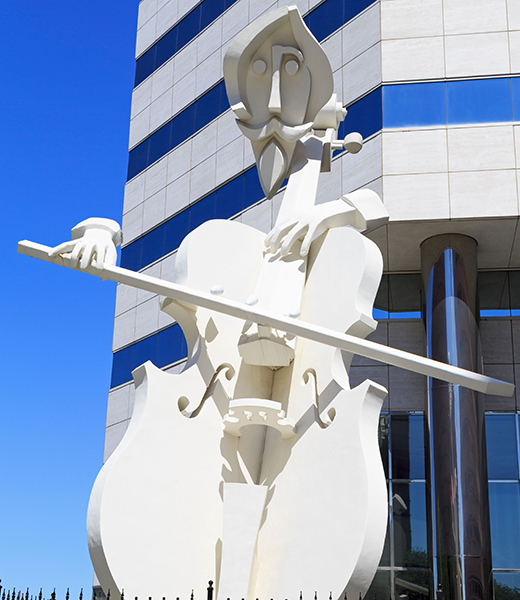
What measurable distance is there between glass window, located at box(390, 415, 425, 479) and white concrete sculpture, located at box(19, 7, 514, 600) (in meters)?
9.64

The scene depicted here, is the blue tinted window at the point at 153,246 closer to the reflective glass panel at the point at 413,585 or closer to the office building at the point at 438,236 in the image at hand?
the office building at the point at 438,236

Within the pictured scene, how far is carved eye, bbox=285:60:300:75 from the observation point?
247 inches

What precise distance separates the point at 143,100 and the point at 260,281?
18.4 metres

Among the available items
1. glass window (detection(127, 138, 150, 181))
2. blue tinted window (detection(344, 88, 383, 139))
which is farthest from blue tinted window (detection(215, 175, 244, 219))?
glass window (detection(127, 138, 150, 181))

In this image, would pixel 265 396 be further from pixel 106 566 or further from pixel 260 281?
pixel 106 566

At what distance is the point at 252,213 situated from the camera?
17.8 meters

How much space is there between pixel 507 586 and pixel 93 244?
37.8 ft

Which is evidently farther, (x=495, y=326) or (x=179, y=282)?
(x=495, y=326)

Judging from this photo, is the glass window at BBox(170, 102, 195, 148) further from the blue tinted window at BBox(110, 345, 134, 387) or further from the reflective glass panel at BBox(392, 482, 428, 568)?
the reflective glass panel at BBox(392, 482, 428, 568)

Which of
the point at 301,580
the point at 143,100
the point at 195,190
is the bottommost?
the point at 301,580

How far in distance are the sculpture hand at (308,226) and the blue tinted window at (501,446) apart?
394 inches

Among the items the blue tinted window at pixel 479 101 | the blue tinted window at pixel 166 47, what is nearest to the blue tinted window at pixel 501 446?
the blue tinted window at pixel 479 101

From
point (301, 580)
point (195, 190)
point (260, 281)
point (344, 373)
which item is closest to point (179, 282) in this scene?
point (260, 281)

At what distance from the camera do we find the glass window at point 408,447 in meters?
14.8
